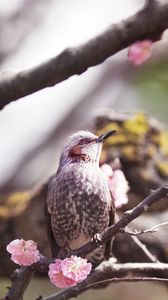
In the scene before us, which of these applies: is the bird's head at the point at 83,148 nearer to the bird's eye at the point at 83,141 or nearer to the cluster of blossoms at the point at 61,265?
the bird's eye at the point at 83,141

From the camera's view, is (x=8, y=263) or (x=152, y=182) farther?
(x=152, y=182)

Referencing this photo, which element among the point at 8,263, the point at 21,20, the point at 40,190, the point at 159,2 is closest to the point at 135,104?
the point at 21,20

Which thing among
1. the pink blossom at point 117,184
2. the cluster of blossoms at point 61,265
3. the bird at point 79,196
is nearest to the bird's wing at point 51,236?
the bird at point 79,196

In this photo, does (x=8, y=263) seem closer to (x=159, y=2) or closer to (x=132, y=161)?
(x=132, y=161)

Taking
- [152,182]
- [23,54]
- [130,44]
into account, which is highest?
[23,54]

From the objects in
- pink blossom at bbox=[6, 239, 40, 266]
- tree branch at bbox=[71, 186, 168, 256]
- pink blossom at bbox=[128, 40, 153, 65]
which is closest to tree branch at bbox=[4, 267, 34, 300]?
pink blossom at bbox=[6, 239, 40, 266]

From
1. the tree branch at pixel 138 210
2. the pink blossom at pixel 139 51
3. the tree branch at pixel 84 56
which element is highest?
the tree branch at pixel 84 56

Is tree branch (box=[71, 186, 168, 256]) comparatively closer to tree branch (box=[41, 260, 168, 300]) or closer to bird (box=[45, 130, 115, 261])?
tree branch (box=[41, 260, 168, 300])
